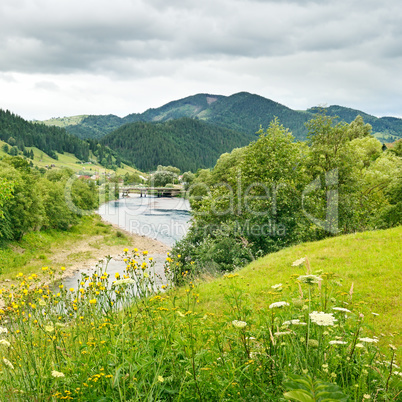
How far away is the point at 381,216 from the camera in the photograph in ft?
79.4

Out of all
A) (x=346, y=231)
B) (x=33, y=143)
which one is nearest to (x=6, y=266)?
(x=346, y=231)

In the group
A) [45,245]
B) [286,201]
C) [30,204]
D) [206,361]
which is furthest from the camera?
[45,245]

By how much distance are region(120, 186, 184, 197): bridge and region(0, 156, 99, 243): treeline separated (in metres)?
47.1

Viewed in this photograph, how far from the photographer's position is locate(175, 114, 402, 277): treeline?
19797 mm

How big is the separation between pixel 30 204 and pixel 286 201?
29.8m

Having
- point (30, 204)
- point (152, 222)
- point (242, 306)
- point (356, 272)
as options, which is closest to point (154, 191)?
point (152, 222)

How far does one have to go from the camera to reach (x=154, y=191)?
116 metres

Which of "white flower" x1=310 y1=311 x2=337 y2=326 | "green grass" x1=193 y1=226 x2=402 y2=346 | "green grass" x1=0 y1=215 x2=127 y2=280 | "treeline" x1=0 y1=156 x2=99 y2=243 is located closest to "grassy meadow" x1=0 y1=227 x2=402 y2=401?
"white flower" x1=310 y1=311 x2=337 y2=326

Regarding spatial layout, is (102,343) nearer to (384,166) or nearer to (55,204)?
(384,166)

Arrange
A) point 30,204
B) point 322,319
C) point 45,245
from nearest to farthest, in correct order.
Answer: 1. point 322,319
2. point 30,204
3. point 45,245

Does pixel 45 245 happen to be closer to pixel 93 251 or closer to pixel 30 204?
pixel 93 251

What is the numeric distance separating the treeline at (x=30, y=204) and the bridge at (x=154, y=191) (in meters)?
47.1

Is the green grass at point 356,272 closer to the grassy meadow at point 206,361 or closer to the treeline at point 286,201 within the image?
the grassy meadow at point 206,361

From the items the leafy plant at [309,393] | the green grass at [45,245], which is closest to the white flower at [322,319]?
the leafy plant at [309,393]
